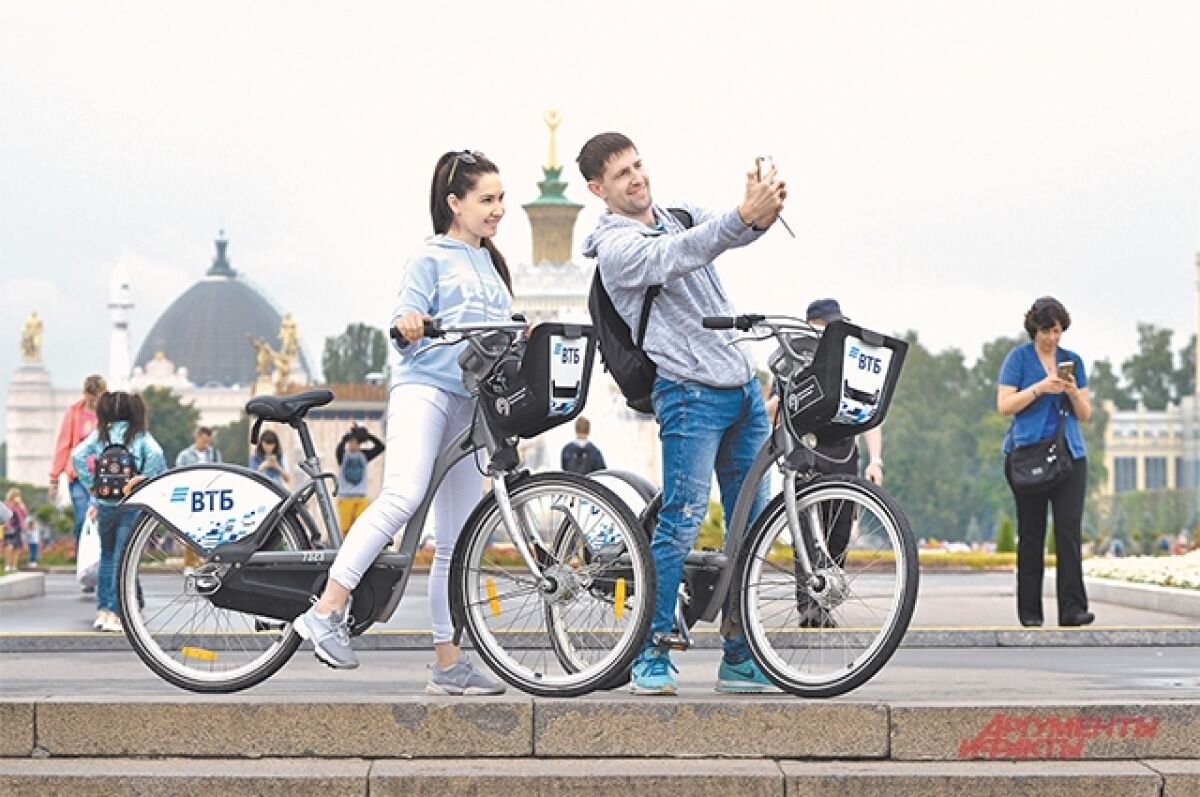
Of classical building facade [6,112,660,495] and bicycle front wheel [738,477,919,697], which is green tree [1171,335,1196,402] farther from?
bicycle front wheel [738,477,919,697]

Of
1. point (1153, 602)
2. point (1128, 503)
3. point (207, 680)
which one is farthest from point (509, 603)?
point (1128, 503)

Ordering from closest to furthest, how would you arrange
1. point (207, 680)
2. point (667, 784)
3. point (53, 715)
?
1. point (667, 784)
2. point (53, 715)
3. point (207, 680)

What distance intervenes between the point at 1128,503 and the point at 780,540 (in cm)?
10877

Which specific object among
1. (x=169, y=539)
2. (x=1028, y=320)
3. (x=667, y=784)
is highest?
(x=1028, y=320)

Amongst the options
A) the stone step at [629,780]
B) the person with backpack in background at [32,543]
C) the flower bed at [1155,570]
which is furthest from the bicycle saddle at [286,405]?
the person with backpack in background at [32,543]

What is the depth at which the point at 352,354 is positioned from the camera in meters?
142

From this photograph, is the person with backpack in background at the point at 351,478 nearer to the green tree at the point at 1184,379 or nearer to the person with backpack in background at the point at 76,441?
the person with backpack in background at the point at 76,441

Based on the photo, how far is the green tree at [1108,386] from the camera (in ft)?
481

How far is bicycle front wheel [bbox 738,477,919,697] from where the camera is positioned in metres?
6.84

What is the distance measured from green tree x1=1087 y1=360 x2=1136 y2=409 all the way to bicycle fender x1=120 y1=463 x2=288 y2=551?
140837 mm

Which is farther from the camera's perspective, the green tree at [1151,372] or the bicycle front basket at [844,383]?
the green tree at [1151,372]

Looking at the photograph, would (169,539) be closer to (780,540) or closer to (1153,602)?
(780,540)

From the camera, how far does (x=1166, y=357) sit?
14450 centimetres

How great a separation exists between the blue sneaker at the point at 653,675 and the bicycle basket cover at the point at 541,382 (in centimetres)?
73
